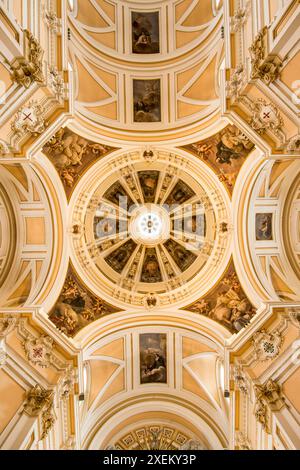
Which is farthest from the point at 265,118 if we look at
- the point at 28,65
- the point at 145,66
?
the point at 145,66

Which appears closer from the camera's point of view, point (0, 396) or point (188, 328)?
point (0, 396)

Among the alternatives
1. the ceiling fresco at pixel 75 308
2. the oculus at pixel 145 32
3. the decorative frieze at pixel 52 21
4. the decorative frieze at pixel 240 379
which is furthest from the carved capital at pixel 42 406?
the oculus at pixel 145 32

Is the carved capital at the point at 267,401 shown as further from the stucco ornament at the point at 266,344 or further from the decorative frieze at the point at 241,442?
the decorative frieze at the point at 241,442

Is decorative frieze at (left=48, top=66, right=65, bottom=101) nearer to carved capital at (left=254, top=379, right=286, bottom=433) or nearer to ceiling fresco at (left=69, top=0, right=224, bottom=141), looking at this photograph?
ceiling fresco at (left=69, top=0, right=224, bottom=141)

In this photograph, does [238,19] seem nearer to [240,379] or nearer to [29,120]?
[29,120]

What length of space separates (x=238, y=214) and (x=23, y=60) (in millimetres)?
8586

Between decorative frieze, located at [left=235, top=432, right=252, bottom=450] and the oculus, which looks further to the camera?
the oculus

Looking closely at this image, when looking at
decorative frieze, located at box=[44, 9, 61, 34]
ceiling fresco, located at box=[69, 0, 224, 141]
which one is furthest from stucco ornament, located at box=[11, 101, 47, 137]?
ceiling fresco, located at box=[69, 0, 224, 141]

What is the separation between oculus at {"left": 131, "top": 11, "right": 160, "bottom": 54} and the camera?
1436 centimetres

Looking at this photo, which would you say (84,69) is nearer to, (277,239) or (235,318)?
(277,239)

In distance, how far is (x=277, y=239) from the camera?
45.8ft

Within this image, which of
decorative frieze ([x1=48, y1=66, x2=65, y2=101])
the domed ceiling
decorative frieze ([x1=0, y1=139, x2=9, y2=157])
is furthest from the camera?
the domed ceiling
